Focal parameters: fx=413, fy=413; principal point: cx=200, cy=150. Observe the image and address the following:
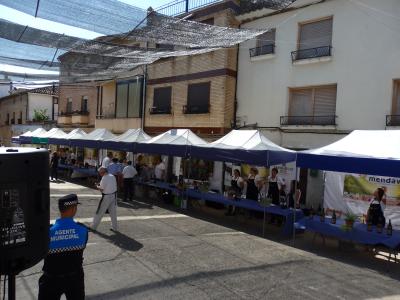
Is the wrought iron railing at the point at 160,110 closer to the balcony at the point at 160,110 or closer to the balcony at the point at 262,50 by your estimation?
the balcony at the point at 160,110

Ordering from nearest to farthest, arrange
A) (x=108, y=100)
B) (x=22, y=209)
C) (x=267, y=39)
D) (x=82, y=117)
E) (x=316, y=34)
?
(x=22, y=209)
(x=316, y=34)
(x=267, y=39)
(x=108, y=100)
(x=82, y=117)

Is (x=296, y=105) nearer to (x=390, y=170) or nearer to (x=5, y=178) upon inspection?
(x=390, y=170)

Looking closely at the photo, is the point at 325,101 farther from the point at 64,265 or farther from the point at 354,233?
the point at 64,265

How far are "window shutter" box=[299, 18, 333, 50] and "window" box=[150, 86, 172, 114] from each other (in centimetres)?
741

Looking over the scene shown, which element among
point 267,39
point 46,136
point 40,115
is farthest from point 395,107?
point 40,115

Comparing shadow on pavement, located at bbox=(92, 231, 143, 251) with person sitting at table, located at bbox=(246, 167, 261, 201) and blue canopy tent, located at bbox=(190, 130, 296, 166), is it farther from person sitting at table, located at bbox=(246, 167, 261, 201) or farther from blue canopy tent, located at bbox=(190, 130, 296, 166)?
person sitting at table, located at bbox=(246, 167, 261, 201)

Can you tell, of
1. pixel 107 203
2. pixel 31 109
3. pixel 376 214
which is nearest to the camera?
pixel 376 214

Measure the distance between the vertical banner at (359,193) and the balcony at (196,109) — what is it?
616cm

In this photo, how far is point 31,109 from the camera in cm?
3866

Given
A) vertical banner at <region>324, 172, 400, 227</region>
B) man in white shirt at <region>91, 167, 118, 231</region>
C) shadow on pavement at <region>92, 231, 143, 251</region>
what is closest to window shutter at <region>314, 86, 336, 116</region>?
vertical banner at <region>324, 172, 400, 227</region>

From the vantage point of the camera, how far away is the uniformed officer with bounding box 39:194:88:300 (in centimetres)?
383

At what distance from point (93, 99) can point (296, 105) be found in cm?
1615

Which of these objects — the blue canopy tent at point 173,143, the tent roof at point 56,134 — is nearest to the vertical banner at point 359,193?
the blue canopy tent at point 173,143

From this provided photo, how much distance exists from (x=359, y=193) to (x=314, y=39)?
215 inches
